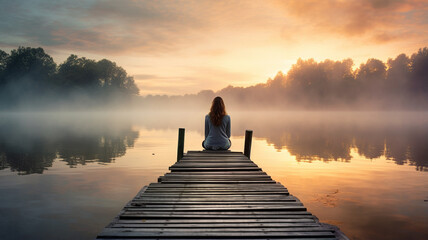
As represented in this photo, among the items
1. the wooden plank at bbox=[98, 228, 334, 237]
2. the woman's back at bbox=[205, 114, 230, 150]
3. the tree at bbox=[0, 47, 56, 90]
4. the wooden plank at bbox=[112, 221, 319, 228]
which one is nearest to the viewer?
the wooden plank at bbox=[98, 228, 334, 237]

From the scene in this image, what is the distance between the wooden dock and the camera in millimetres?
4359

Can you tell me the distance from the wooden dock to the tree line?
105550 millimetres

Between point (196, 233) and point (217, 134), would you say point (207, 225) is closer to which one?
point (196, 233)

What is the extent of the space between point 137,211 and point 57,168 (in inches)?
538

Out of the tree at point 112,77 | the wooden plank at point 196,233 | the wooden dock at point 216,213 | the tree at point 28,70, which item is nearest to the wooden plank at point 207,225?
the wooden dock at point 216,213

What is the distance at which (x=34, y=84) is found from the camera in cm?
10181

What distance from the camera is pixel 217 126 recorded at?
11680 millimetres

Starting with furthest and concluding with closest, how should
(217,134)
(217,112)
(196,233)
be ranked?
(217,134) < (217,112) < (196,233)

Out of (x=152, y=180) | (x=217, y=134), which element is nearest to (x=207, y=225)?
(x=217, y=134)

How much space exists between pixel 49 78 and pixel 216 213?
11255cm

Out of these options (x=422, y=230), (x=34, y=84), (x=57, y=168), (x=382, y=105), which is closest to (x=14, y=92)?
(x=34, y=84)

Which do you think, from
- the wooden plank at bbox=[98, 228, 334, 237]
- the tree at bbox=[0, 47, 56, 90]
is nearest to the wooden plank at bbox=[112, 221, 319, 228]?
the wooden plank at bbox=[98, 228, 334, 237]

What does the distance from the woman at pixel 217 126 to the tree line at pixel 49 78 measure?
101 m

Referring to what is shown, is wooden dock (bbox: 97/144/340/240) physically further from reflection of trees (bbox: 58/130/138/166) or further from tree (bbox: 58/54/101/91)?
tree (bbox: 58/54/101/91)
